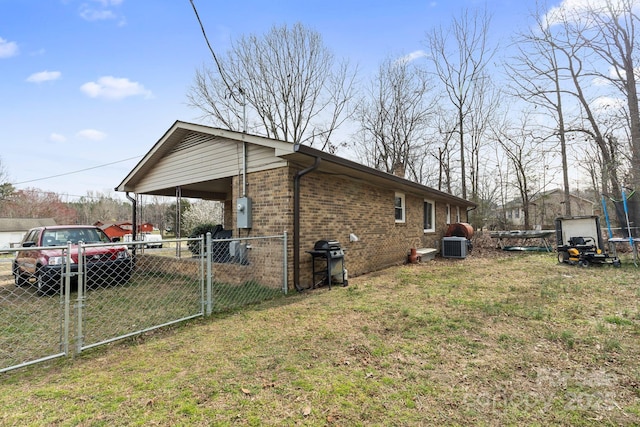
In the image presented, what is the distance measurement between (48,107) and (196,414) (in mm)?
13744

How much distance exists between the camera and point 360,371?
9.65 feet

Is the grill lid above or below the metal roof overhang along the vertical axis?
below

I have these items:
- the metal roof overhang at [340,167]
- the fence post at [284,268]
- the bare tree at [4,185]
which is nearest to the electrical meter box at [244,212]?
the fence post at [284,268]

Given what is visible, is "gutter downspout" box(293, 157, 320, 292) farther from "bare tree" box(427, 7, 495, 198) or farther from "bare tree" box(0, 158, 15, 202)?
"bare tree" box(0, 158, 15, 202)

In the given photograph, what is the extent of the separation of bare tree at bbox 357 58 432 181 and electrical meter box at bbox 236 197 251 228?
680 inches

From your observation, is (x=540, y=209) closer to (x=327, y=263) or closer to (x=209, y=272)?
(x=327, y=263)

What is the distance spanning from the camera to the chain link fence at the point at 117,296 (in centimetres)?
354

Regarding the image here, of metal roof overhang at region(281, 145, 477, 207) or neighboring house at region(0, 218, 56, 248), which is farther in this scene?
neighboring house at region(0, 218, 56, 248)

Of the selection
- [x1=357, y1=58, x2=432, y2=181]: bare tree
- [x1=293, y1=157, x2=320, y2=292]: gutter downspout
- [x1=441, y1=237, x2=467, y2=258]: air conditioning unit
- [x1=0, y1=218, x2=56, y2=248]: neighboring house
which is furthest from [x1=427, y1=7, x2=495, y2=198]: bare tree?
[x1=0, y1=218, x2=56, y2=248]: neighboring house

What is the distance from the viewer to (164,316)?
16.0 feet

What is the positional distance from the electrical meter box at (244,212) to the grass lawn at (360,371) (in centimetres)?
238

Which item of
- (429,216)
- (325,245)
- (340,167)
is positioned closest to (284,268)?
(325,245)

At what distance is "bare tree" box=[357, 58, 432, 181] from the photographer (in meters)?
22.7

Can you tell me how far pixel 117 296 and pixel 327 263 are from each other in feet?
14.5
